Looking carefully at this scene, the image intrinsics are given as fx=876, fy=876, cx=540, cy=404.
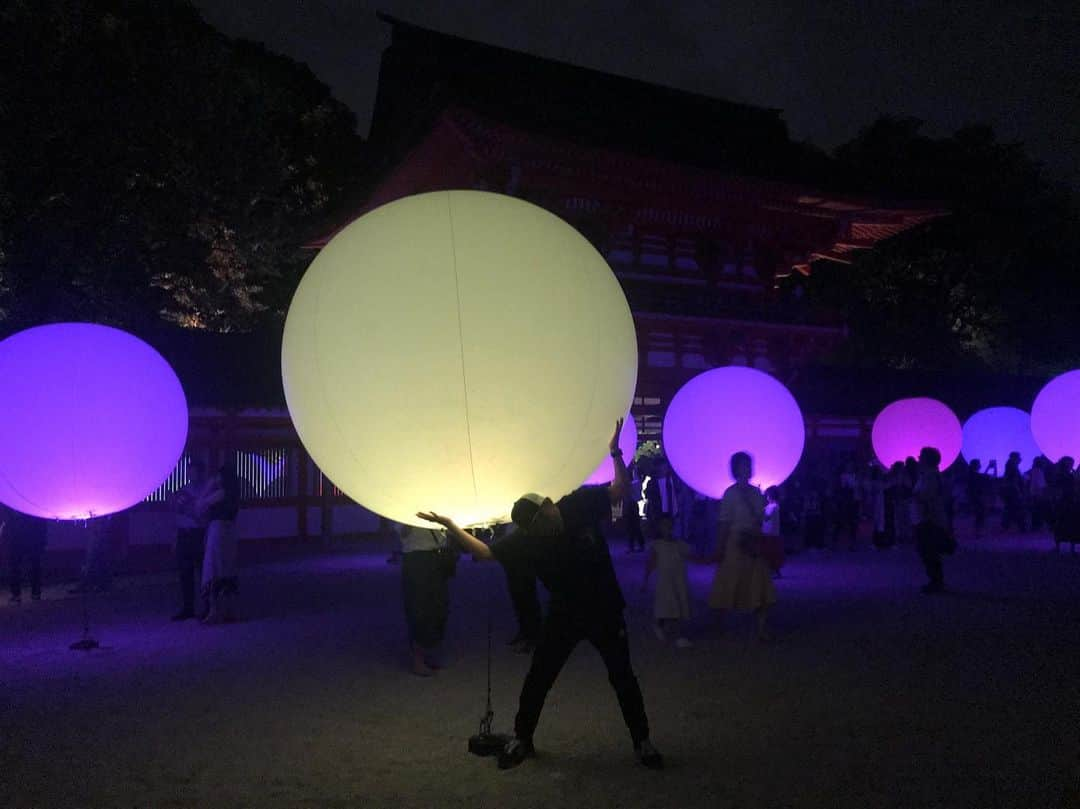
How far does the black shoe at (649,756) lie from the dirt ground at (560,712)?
0.21 ft

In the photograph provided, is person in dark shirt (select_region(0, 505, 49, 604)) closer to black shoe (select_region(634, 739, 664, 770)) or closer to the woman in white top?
the woman in white top

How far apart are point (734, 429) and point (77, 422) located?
18.4 ft

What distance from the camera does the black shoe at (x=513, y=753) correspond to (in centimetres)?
404

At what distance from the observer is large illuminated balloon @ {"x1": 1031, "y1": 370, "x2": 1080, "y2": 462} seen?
457 inches

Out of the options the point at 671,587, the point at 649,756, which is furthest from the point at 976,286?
the point at 649,756

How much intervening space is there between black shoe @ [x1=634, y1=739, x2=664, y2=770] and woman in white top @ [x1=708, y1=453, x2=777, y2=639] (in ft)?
9.97

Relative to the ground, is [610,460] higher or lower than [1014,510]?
higher

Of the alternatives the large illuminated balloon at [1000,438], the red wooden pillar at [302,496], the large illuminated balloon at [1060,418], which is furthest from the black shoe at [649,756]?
the large illuminated balloon at [1000,438]

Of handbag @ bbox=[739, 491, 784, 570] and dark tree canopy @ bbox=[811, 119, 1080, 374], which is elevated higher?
dark tree canopy @ bbox=[811, 119, 1080, 374]

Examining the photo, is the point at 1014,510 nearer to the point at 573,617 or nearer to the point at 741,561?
the point at 741,561

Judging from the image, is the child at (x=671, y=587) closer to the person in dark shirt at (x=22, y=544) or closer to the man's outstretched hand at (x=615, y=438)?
the man's outstretched hand at (x=615, y=438)

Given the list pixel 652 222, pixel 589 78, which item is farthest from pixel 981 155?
pixel 652 222

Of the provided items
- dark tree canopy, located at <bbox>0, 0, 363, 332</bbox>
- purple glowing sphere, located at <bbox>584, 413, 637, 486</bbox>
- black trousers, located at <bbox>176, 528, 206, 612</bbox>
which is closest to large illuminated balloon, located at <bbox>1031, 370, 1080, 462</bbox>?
purple glowing sphere, located at <bbox>584, 413, 637, 486</bbox>

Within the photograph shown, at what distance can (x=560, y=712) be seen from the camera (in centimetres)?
500
